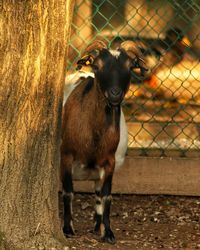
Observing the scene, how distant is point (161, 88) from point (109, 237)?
4645mm

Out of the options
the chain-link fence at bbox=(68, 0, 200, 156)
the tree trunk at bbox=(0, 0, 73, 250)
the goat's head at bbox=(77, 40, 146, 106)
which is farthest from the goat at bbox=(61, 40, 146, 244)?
the chain-link fence at bbox=(68, 0, 200, 156)

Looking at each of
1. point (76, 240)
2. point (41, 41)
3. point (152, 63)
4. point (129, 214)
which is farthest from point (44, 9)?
point (152, 63)

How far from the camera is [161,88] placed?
11.1 metres

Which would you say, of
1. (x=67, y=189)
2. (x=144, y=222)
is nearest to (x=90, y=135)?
(x=67, y=189)

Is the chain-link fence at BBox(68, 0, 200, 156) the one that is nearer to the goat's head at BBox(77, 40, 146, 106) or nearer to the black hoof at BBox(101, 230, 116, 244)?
the goat's head at BBox(77, 40, 146, 106)

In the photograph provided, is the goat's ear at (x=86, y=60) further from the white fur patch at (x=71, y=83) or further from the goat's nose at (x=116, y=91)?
the white fur patch at (x=71, y=83)

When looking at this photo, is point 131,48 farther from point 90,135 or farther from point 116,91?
point 90,135

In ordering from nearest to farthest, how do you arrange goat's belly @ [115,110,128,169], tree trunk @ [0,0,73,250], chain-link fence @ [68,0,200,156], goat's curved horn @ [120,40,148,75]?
tree trunk @ [0,0,73,250], goat's curved horn @ [120,40,148,75], goat's belly @ [115,110,128,169], chain-link fence @ [68,0,200,156]

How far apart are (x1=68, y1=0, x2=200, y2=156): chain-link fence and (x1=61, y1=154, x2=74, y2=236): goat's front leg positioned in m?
1.31

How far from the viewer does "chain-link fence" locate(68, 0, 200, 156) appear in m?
8.40

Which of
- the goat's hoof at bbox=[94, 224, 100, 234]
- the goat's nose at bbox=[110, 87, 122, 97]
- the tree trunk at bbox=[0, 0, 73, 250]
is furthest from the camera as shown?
the goat's hoof at bbox=[94, 224, 100, 234]

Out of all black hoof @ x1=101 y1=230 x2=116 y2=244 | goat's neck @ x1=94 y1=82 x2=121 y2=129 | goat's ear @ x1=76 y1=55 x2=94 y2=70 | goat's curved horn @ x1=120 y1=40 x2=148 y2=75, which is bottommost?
black hoof @ x1=101 y1=230 x2=116 y2=244

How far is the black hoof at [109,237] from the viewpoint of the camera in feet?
21.9

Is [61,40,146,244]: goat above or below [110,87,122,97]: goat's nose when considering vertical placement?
below
